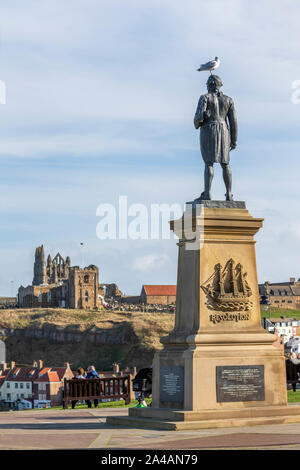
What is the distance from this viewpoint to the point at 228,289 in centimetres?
1459

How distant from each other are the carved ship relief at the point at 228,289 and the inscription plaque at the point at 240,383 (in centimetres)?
115

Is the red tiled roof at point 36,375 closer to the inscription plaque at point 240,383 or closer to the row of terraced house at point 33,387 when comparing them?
the row of terraced house at point 33,387

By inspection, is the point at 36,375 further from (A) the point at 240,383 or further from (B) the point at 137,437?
(B) the point at 137,437

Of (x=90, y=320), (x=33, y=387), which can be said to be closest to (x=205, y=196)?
(x=33, y=387)

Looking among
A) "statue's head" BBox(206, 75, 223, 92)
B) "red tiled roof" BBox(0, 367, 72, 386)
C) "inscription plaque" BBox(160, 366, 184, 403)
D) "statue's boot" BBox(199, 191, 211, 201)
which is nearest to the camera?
"inscription plaque" BBox(160, 366, 184, 403)

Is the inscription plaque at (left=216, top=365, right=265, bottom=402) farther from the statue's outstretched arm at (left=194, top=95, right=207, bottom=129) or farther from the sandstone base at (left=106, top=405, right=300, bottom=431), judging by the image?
the statue's outstretched arm at (left=194, top=95, right=207, bottom=129)

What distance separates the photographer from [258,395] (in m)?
14.0

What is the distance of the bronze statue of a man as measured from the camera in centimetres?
1540

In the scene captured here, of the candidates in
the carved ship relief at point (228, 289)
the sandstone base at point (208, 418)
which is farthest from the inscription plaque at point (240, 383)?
the carved ship relief at point (228, 289)

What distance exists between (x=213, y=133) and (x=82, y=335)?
16544 cm

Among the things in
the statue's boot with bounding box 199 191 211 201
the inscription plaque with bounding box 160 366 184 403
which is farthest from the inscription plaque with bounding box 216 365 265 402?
the statue's boot with bounding box 199 191 211 201

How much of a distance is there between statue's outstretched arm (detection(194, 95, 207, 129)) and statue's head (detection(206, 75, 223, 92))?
384 millimetres

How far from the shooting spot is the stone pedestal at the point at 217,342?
44.8 ft

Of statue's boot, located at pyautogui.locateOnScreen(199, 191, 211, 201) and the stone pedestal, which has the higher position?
statue's boot, located at pyautogui.locateOnScreen(199, 191, 211, 201)
